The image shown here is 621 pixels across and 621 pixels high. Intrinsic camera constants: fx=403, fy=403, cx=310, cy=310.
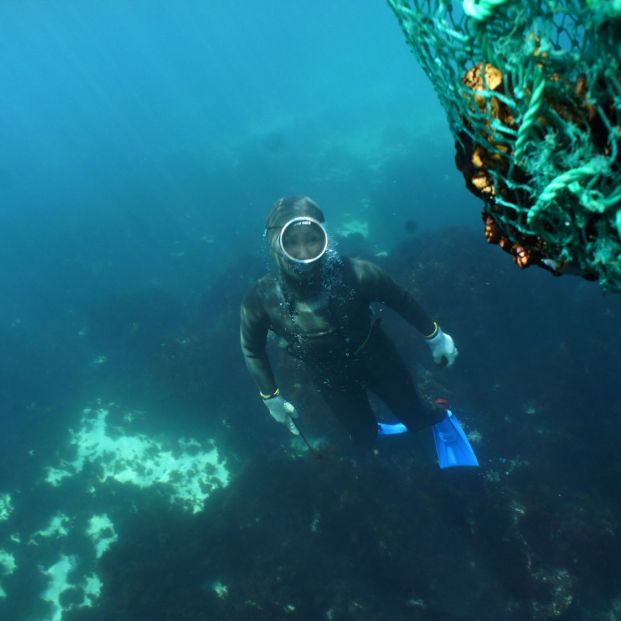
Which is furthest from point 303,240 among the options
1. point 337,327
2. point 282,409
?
point 282,409

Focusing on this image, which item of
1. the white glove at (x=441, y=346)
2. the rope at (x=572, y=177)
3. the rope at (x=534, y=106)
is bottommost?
the rope at (x=572, y=177)

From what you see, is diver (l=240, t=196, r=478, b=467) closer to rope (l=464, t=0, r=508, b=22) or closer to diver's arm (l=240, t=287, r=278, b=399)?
diver's arm (l=240, t=287, r=278, b=399)

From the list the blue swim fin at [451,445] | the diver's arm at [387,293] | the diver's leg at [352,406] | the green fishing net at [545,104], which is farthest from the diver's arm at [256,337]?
the green fishing net at [545,104]

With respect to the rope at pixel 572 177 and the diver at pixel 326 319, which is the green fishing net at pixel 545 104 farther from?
the diver at pixel 326 319

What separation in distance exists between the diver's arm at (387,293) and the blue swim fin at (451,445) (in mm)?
2377

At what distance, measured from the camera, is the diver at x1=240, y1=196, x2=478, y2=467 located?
14.4ft

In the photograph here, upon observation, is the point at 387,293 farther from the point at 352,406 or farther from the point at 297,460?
the point at 297,460

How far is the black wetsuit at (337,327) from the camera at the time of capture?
473 centimetres

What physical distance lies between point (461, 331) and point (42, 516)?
39.7 ft

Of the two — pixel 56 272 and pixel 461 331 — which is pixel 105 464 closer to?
pixel 461 331

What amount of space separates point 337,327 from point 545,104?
374cm

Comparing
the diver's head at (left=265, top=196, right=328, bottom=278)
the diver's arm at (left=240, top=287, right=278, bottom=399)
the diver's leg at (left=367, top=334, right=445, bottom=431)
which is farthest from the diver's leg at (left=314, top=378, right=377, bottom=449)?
the diver's head at (left=265, top=196, right=328, bottom=278)

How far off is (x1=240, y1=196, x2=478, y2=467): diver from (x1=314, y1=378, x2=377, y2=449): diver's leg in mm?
16

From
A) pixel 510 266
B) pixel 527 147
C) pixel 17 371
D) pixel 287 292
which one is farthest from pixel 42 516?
pixel 510 266
